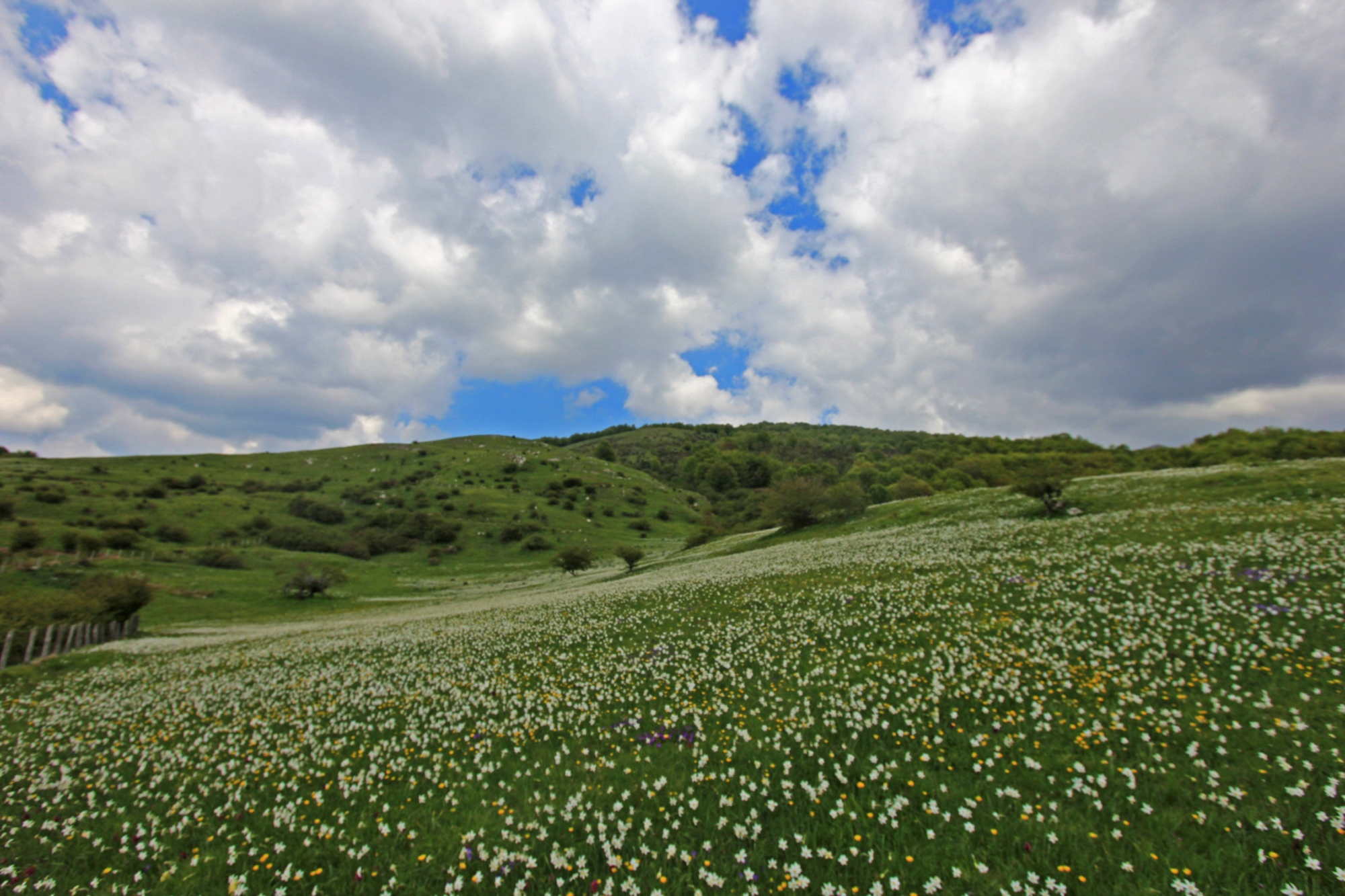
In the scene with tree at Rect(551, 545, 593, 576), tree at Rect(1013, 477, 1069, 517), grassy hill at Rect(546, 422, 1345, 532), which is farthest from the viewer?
tree at Rect(551, 545, 593, 576)

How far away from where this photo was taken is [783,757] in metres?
8.97

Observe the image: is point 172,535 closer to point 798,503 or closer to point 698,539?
point 698,539

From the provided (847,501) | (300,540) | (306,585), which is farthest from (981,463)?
(300,540)

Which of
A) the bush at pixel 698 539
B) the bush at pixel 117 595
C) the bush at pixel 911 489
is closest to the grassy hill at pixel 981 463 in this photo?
the bush at pixel 911 489

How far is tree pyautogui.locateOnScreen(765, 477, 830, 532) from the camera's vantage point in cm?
6412

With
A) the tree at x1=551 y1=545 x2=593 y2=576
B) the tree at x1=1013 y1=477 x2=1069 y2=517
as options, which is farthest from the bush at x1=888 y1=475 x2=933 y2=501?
the tree at x1=551 y1=545 x2=593 y2=576

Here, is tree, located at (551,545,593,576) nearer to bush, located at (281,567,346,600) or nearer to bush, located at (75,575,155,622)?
bush, located at (281,567,346,600)

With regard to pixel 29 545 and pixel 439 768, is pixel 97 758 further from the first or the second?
pixel 29 545

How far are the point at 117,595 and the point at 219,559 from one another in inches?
1720

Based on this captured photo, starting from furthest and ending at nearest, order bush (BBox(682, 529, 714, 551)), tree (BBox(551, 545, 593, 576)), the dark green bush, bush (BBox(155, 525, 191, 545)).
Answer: the dark green bush < bush (BBox(682, 529, 714, 551)) < bush (BBox(155, 525, 191, 545)) < tree (BBox(551, 545, 593, 576))

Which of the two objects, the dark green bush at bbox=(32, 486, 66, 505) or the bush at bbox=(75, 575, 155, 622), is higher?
the dark green bush at bbox=(32, 486, 66, 505)

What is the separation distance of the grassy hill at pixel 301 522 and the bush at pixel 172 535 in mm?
187

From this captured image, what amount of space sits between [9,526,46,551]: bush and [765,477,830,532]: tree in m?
94.5

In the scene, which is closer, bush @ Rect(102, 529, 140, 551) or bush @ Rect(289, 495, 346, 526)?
bush @ Rect(102, 529, 140, 551)
